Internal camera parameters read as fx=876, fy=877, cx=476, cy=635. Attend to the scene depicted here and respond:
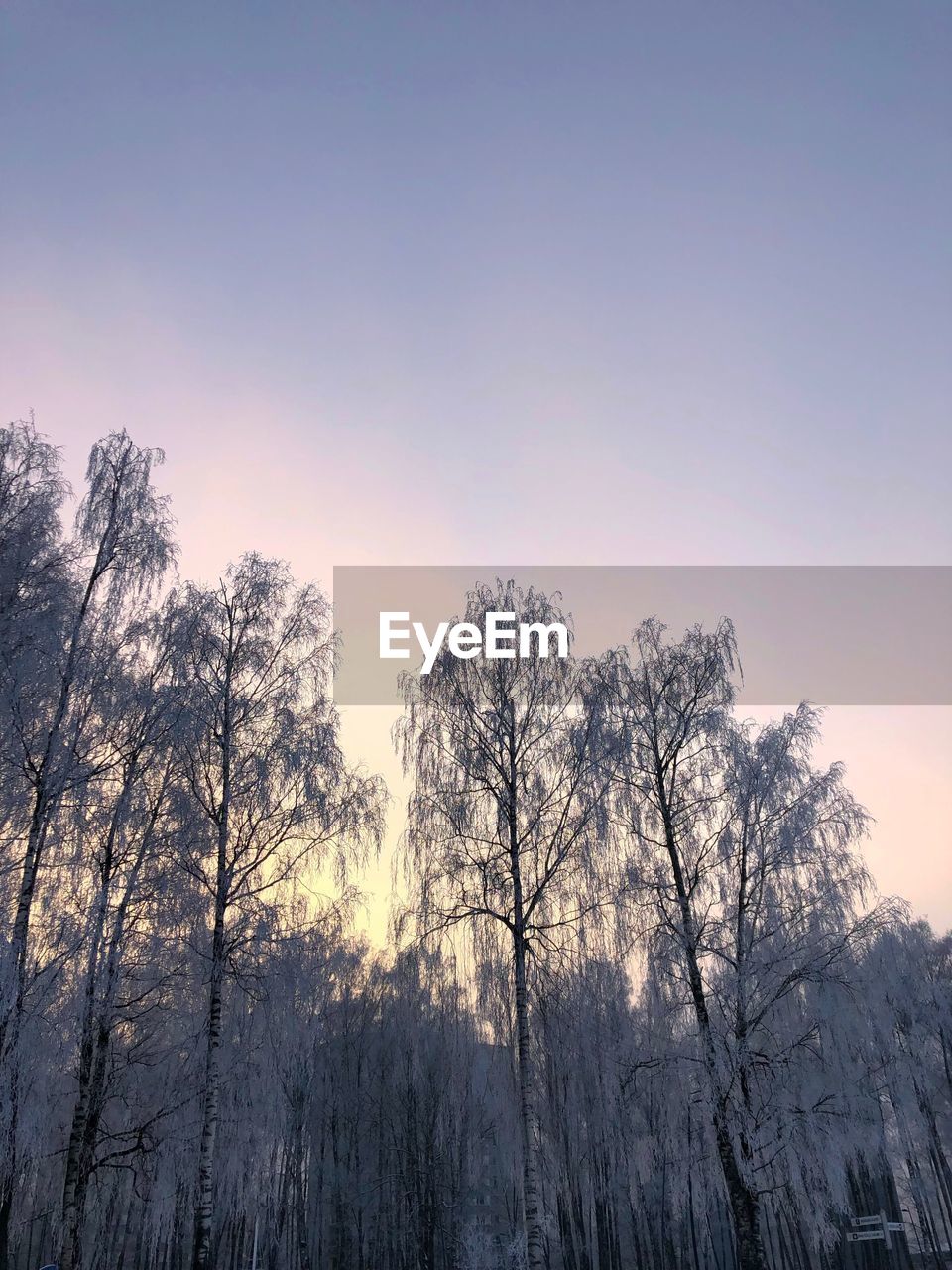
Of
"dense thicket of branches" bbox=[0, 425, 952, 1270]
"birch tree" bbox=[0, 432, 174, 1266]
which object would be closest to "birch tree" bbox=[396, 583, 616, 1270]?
"dense thicket of branches" bbox=[0, 425, 952, 1270]

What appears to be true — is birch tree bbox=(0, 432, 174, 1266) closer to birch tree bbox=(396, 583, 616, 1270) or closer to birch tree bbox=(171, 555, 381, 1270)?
birch tree bbox=(171, 555, 381, 1270)

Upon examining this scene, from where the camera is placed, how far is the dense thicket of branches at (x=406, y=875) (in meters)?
15.1

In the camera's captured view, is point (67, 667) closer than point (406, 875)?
Yes

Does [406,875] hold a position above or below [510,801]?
below

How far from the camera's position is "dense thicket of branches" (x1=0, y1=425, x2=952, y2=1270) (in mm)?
15078

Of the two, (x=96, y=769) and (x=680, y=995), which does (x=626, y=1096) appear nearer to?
A: (x=680, y=995)

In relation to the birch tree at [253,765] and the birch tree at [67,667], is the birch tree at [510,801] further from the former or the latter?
the birch tree at [67,667]

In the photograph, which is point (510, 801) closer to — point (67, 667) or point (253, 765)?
point (253, 765)

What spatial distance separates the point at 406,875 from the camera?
1761cm

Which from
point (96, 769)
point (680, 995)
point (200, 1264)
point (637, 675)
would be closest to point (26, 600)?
point (96, 769)

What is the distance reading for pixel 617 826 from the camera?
60.7ft

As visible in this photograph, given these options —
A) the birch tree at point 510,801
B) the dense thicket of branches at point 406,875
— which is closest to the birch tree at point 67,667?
the dense thicket of branches at point 406,875

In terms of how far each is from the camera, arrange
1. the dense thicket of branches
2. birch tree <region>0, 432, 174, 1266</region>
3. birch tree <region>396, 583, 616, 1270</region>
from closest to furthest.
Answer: birch tree <region>0, 432, 174, 1266</region>
the dense thicket of branches
birch tree <region>396, 583, 616, 1270</region>

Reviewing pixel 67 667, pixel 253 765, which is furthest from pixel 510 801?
pixel 67 667
